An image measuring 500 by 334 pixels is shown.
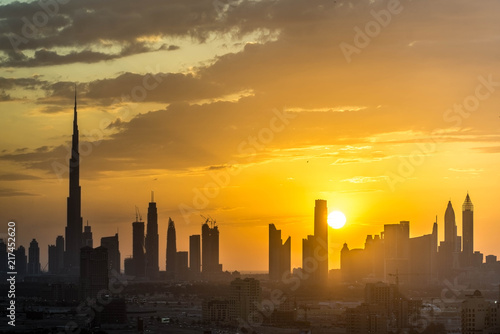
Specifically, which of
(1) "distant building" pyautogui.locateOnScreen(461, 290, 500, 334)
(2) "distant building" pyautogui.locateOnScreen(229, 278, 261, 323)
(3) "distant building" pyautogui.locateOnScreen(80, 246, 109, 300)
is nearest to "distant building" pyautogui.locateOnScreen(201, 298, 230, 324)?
(2) "distant building" pyautogui.locateOnScreen(229, 278, 261, 323)

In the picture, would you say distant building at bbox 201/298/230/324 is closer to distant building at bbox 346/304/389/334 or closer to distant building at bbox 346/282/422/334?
distant building at bbox 346/282/422/334

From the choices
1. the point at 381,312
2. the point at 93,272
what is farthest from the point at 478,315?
the point at 93,272

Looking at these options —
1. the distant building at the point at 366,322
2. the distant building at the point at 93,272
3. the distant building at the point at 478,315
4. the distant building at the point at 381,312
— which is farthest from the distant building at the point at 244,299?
the distant building at the point at 478,315

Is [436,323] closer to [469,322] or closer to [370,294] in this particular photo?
[370,294]

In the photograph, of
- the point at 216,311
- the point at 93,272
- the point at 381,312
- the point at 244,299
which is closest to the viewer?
the point at 381,312

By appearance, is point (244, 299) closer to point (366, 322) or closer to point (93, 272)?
point (366, 322)
